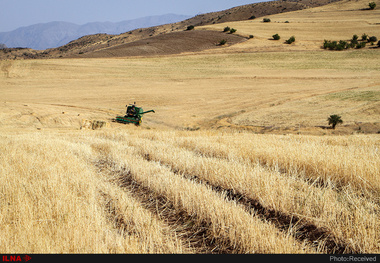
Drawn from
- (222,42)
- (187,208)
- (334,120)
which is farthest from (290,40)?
(187,208)

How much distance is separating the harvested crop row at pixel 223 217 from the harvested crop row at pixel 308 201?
57 cm

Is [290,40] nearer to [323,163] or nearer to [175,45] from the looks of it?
[175,45]

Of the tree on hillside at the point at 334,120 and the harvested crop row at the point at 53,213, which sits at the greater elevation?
the harvested crop row at the point at 53,213

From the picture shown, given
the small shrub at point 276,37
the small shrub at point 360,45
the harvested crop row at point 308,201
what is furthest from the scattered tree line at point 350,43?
the harvested crop row at point 308,201

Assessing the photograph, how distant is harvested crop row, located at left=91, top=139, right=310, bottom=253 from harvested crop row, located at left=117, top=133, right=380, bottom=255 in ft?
1.88

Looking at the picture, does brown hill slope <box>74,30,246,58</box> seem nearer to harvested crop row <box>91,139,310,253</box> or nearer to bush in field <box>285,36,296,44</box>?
bush in field <box>285,36,296,44</box>

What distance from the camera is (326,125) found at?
2348 cm

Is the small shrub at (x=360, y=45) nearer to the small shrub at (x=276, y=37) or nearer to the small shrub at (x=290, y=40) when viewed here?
the small shrub at (x=290, y=40)

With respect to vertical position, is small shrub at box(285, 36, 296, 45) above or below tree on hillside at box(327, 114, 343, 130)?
above

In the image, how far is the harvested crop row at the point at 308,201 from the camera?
12.1 feet

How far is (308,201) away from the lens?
4.53 m

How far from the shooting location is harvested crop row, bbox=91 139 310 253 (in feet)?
11.3

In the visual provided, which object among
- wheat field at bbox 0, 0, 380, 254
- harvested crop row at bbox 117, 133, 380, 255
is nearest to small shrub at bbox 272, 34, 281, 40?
wheat field at bbox 0, 0, 380, 254

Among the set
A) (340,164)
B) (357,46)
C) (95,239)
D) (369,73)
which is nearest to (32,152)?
(95,239)
